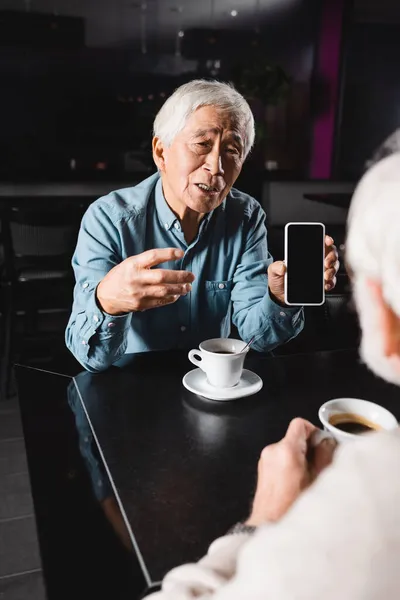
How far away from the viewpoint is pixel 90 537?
613 mm

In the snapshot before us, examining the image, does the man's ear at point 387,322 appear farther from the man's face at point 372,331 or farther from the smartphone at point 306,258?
the smartphone at point 306,258

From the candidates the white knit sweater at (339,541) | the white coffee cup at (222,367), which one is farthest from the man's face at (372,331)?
the white coffee cup at (222,367)

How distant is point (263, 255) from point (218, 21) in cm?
124

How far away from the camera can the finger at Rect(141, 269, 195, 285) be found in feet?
3.02

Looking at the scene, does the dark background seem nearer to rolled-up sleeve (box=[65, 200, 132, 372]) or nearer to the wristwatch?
rolled-up sleeve (box=[65, 200, 132, 372])

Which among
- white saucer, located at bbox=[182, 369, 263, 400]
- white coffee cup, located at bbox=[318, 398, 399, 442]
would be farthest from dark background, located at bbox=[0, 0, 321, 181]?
white coffee cup, located at bbox=[318, 398, 399, 442]

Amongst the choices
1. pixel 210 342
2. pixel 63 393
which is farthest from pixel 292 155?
pixel 63 393

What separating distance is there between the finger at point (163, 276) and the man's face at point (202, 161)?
0.50 metres

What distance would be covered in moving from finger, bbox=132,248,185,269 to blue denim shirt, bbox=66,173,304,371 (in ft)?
0.92

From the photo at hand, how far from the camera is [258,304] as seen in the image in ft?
4.39

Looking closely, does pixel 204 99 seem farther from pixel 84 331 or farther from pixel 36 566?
pixel 36 566

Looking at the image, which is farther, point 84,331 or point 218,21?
point 218,21

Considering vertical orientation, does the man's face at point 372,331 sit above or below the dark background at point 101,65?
below

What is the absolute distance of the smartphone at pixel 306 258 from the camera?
1082 millimetres
